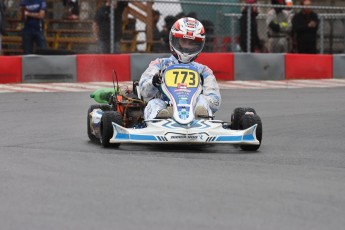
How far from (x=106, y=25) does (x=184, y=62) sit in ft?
28.7

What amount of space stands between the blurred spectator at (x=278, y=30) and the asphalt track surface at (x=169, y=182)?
8556mm

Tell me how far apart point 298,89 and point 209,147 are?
7.96 metres

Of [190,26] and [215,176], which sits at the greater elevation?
[190,26]

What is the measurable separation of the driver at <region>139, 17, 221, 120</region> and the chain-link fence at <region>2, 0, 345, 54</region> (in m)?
8.50

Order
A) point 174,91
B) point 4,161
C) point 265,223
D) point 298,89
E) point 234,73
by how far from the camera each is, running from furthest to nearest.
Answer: point 234,73
point 298,89
point 174,91
point 4,161
point 265,223

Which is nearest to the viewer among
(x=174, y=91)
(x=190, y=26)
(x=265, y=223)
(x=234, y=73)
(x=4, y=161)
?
(x=265, y=223)

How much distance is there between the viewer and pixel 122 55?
17.9 m

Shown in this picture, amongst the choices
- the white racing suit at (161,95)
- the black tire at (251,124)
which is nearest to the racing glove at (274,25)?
the white racing suit at (161,95)

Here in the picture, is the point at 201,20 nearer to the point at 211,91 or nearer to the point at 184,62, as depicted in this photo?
the point at 184,62

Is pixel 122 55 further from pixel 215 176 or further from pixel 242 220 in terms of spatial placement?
pixel 242 220

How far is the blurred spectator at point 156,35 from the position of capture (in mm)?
19297

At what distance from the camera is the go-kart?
29.6 ft

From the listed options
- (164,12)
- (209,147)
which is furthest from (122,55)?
(209,147)

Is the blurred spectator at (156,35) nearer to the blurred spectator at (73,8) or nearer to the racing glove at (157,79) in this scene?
the blurred spectator at (73,8)
